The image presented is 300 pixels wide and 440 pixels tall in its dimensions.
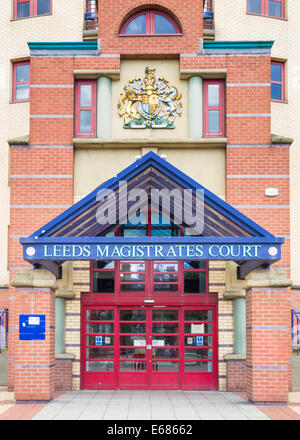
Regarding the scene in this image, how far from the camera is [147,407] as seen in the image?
11547 mm

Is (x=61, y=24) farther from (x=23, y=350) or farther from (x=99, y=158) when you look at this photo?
(x=23, y=350)

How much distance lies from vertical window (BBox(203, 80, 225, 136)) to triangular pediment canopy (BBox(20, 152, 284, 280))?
103 inches

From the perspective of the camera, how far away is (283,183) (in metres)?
14.2

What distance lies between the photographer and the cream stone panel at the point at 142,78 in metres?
14.5

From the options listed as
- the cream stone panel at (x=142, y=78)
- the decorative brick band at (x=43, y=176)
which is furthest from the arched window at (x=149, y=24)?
the decorative brick band at (x=43, y=176)

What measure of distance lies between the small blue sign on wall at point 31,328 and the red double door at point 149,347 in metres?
1.98

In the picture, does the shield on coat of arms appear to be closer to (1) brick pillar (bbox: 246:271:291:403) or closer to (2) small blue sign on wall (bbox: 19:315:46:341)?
(1) brick pillar (bbox: 246:271:291:403)

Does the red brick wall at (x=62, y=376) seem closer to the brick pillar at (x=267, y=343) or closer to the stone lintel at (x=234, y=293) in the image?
the stone lintel at (x=234, y=293)

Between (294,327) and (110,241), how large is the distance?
31.4ft

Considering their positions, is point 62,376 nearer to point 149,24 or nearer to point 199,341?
point 199,341

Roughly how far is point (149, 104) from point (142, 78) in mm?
685

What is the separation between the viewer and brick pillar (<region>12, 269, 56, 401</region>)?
12047mm

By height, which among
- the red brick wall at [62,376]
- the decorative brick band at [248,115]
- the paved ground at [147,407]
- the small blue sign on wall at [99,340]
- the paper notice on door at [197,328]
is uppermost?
the decorative brick band at [248,115]

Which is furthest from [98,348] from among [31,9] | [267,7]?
[267,7]
